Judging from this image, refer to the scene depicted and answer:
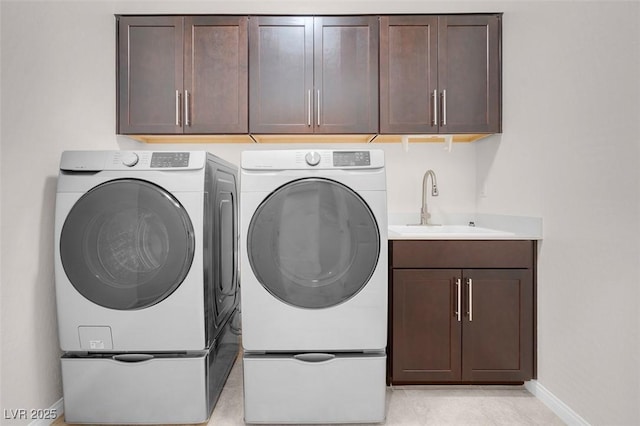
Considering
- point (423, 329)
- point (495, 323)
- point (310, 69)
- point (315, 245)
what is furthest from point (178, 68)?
point (495, 323)

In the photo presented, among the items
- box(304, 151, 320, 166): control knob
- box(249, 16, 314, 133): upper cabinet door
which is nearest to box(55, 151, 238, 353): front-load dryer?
box(304, 151, 320, 166): control knob

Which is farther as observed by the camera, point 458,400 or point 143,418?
point 458,400

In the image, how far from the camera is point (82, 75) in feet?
6.69

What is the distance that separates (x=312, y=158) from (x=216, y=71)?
3.56ft

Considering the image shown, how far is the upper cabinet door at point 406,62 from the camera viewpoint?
7.76ft

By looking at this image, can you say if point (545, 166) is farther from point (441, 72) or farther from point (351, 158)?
point (351, 158)

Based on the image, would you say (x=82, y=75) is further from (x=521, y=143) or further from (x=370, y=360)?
(x=521, y=143)

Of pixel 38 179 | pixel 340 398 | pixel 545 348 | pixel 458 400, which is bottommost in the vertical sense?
pixel 458 400

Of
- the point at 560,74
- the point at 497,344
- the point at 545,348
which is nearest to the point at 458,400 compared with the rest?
the point at 497,344

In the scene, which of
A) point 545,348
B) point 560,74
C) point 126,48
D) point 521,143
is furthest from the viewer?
point 126,48

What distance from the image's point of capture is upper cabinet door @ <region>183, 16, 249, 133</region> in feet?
7.73

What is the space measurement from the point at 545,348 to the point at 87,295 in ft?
7.42

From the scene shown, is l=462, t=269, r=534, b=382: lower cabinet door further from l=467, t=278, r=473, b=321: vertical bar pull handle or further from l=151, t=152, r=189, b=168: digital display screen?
l=151, t=152, r=189, b=168: digital display screen

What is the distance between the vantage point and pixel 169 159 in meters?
1.72
